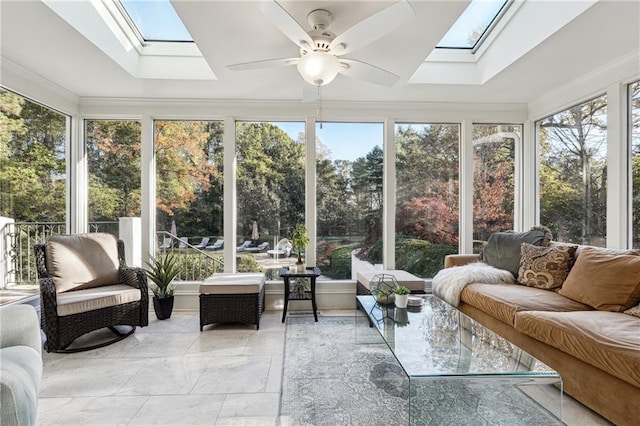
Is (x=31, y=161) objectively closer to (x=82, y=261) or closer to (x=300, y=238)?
(x=82, y=261)

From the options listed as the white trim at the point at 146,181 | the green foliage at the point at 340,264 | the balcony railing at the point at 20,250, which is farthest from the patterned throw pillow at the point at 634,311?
the balcony railing at the point at 20,250

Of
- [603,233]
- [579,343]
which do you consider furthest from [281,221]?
[603,233]

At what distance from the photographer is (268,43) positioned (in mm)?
2771

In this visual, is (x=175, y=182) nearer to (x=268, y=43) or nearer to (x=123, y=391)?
(x=268, y=43)

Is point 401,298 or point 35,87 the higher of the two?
point 35,87

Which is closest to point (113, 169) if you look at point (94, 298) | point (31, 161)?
point (31, 161)

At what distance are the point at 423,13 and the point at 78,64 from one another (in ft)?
10.2

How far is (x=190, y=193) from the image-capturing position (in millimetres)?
4262

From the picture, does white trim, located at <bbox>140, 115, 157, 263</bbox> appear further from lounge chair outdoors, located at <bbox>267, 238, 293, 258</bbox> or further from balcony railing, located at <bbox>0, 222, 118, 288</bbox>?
lounge chair outdoors, located at <bbox>267, 238, 293, 258</bbox>

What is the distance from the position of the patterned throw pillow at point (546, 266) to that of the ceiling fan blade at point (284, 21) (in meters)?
2.80

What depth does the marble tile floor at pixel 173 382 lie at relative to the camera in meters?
1.95

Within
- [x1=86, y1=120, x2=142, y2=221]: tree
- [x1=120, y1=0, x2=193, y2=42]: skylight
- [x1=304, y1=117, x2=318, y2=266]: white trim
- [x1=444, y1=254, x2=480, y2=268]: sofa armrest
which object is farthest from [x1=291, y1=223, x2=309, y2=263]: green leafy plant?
[x1=120, y1=0, x2=193, y2=42]: skylight

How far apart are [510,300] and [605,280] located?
66 cm

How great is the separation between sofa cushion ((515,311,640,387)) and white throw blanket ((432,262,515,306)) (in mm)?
808
